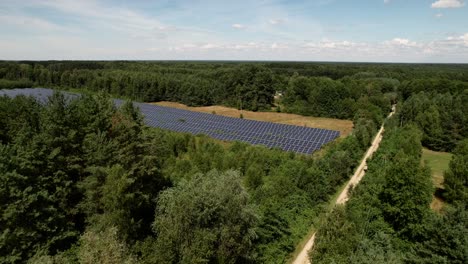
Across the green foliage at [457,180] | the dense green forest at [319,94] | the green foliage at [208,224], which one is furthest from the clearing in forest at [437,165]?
the green foliage at [208,224]

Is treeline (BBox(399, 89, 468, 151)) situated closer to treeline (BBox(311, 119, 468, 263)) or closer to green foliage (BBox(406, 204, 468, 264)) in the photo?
treeline (BBox(311, 119, 468, 263))

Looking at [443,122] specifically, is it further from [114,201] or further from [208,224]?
[114,201]

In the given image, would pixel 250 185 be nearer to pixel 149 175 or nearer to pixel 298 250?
pixel 298 250

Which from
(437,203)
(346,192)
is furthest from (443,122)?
(346,192)

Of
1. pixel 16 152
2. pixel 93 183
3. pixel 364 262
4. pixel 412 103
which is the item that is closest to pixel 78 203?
pixel 93 183

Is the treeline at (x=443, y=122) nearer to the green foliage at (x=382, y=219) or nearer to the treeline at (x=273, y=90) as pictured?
the treeline at (x=273, y=90)

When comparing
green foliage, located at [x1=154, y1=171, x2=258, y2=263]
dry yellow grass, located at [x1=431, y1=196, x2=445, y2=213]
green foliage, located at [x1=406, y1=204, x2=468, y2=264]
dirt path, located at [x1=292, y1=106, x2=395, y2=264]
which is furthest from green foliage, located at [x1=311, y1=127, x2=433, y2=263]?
dry yellow grass, located at [x1=431, y1=196, x2=445, y2=213]

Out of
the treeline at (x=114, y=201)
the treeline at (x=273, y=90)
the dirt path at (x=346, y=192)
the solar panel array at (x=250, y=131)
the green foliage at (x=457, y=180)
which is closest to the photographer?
the treeline at (x=114, y=201)
